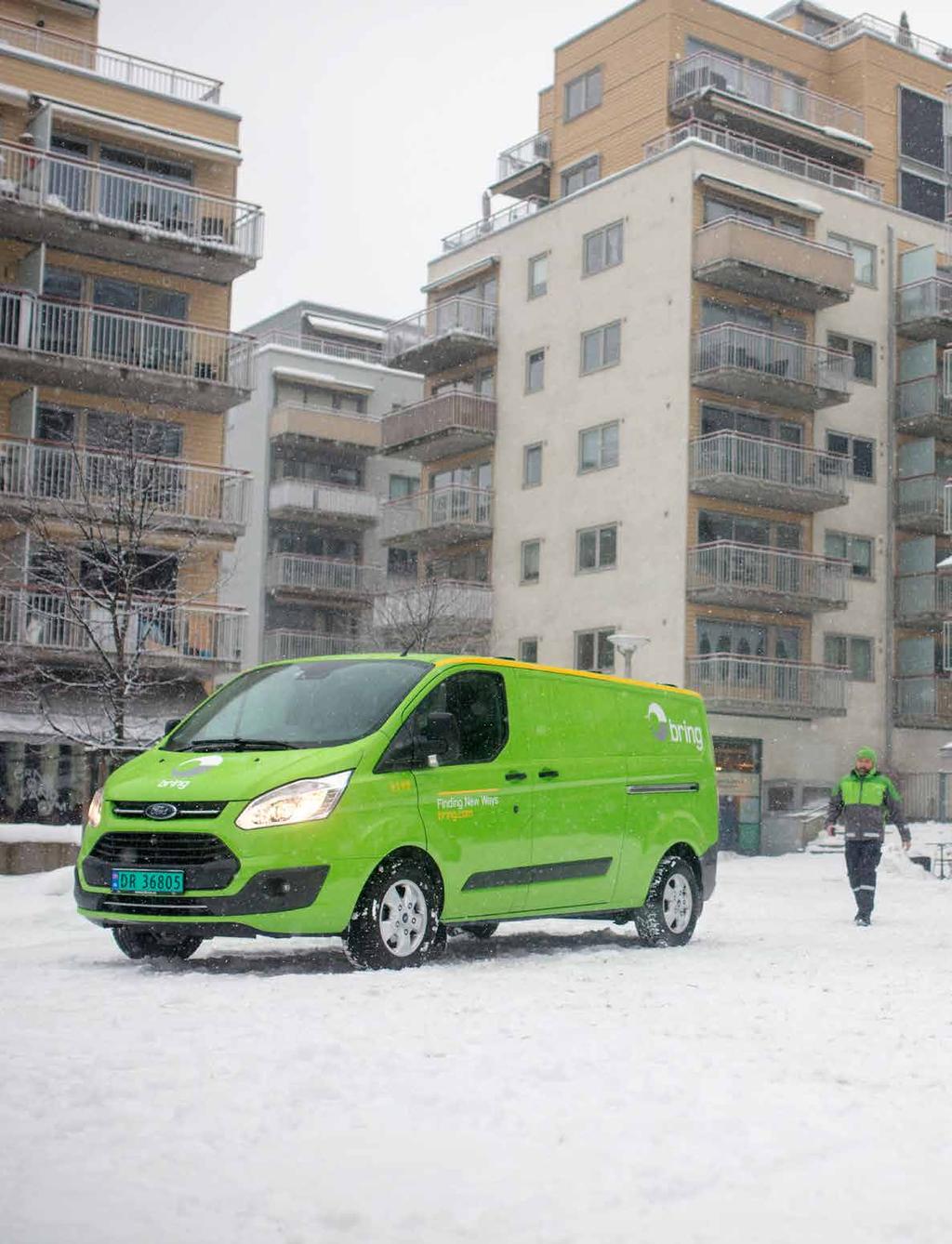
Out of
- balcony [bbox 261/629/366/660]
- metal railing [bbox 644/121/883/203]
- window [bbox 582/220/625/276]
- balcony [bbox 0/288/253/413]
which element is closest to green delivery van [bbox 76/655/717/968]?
balcony [bbox 0/288/253/413]

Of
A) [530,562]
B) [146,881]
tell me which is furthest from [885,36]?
[146,881]

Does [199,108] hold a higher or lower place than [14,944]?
higher

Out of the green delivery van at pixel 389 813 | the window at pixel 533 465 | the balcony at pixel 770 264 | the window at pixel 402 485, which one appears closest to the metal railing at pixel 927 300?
the balcony at pixel 770 264

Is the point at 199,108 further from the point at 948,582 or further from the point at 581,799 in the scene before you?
the point at 581,799

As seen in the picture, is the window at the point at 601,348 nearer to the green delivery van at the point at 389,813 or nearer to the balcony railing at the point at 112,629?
the balcony railing at the point at 112,629

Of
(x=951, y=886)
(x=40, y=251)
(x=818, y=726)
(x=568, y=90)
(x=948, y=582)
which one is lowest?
(x=951, y=886)

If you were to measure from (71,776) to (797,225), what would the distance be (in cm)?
2399

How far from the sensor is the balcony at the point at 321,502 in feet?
178

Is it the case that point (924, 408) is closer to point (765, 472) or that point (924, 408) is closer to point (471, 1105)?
point (765, 472)

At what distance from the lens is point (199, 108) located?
37750 mm

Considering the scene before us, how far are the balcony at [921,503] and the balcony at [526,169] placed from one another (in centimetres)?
1421

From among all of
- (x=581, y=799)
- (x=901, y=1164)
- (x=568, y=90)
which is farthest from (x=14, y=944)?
(x=568, y=90)

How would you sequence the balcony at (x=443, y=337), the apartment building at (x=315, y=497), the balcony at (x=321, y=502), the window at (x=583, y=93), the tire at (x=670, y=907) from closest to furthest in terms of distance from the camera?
the tire at (x=670, y=907)
the window at (x=583, y=93)
the balcony at (x=443, y=337)
the apartment building at (x=315, y=497)
the balcony at (x=321, y=502)

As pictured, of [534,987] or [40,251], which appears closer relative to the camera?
[534,987]
